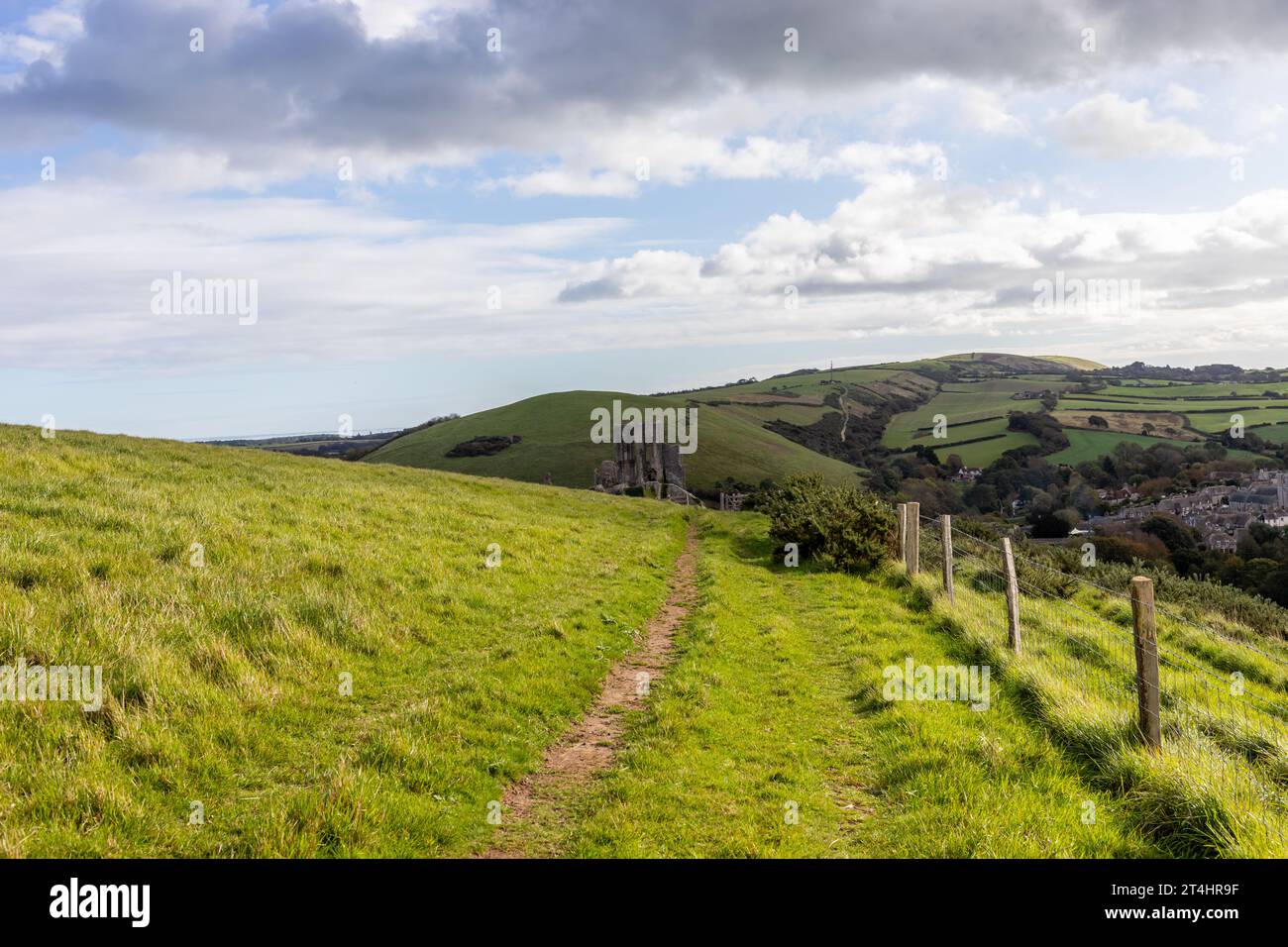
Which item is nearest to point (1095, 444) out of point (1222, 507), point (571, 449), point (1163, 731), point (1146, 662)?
point (1222, 507)

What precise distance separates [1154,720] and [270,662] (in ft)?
34.2

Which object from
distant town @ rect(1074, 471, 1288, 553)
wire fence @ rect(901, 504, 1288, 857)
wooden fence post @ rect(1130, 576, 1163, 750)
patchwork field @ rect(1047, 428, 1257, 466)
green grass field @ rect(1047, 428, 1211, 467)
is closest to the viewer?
wire fence @ rect(901, 504, 1288, 857)

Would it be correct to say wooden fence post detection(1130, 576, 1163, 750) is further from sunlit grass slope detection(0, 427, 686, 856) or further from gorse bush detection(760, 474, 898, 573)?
gorse bush detection(760, 474, 898, 573)

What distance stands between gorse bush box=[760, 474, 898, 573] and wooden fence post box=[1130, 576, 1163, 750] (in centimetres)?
1464

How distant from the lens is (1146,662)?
796 centimetres

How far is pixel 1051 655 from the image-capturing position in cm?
1316

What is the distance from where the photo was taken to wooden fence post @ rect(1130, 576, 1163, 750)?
7.65 m

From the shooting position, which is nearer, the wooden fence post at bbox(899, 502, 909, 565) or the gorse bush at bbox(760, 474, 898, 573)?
the wooden fence post at bbox(899, 502, 909, 565)

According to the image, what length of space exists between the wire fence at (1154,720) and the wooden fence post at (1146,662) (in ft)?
0.04

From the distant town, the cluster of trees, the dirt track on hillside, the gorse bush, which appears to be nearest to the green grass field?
the distant town

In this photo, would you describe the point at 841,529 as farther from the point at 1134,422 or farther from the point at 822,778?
the point at 1134,422
